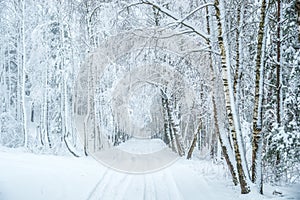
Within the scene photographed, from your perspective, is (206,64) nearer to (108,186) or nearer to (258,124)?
(258,124)

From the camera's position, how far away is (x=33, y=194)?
716 centimetres

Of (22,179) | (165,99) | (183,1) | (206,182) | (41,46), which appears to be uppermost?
(41,46)

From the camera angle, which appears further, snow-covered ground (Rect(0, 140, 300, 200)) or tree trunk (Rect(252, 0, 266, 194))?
snow-covered ground (Rect(0, 140, 300, 200))

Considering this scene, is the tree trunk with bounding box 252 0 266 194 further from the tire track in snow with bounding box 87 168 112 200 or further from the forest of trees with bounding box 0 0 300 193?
the tire track in snow with bounding box 87 168 112 200

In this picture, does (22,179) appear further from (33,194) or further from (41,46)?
(41,46)

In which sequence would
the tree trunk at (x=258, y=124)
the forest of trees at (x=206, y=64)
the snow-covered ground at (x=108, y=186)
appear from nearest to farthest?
the tree trunk at (x=258, y=124), the snow-covered ground at (x=108, y=186), the forest of trees at (x=206, y=64)

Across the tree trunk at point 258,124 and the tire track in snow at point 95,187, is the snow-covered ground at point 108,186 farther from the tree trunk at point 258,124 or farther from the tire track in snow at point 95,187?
the tree trunk at point 258,124

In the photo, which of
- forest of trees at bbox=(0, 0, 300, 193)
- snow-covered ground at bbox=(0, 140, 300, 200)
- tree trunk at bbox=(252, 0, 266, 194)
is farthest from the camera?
forest of trees at bbox=(0, 0, 300, 193)

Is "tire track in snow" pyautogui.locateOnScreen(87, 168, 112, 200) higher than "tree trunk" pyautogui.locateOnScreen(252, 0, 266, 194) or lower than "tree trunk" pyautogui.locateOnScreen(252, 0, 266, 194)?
lower

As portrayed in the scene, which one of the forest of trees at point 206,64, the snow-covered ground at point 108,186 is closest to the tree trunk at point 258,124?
the forest of trees at point 206,64

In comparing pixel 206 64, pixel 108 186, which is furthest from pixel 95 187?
pixel 206 64

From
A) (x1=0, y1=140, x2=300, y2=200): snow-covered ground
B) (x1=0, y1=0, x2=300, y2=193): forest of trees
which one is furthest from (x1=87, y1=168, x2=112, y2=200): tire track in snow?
(x1=0, y1=0, x2=300, y2=193): forest of trees

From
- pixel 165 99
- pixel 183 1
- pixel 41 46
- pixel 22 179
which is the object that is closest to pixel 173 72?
pixel 183 1

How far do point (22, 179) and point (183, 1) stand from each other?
20.3 feet
